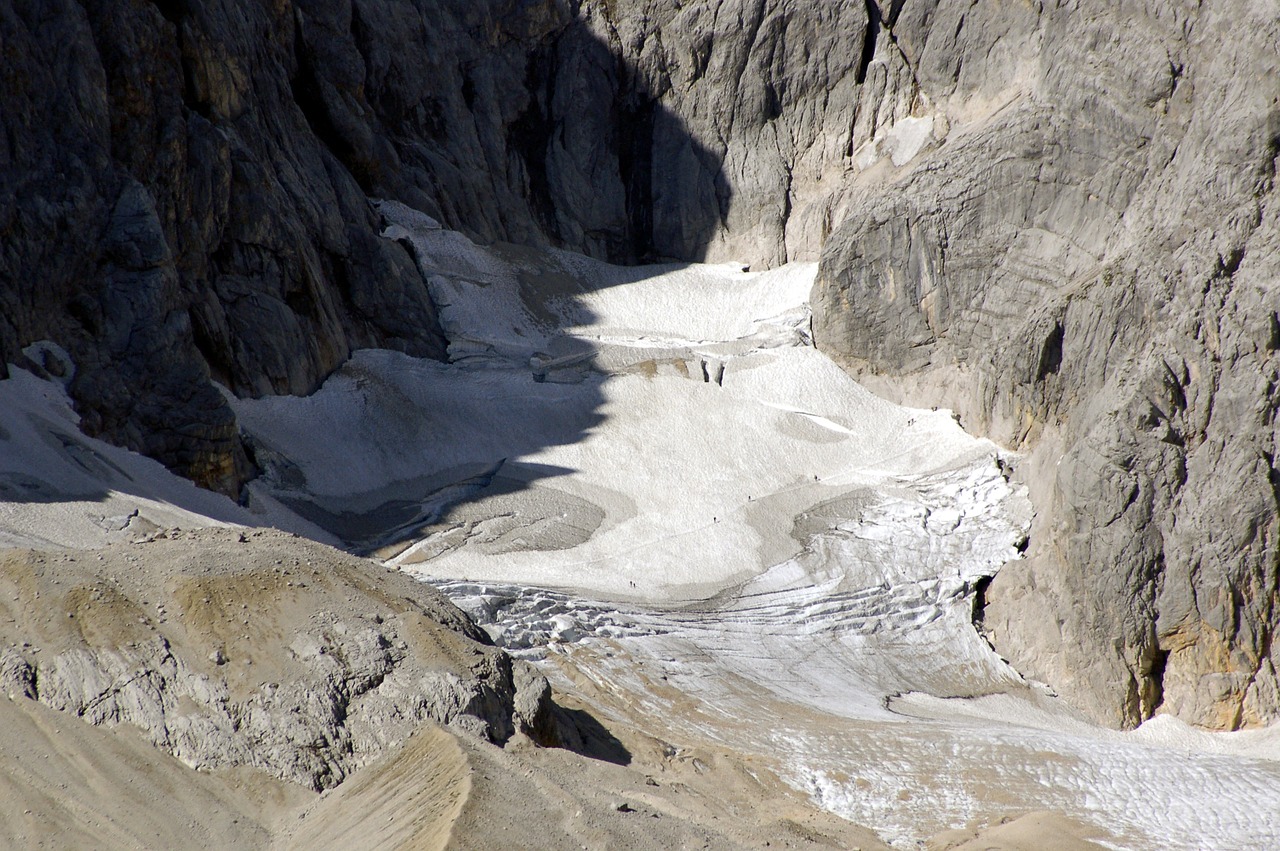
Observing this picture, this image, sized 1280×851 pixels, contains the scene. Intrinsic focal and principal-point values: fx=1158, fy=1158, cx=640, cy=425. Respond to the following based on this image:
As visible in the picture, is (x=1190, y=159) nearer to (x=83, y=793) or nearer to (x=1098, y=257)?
(x=1098, y=257)

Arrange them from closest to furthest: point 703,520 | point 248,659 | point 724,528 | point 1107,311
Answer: point 248,659, point 1107,311, point 724,528, point 703,520

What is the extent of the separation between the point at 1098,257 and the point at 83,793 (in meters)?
27.9

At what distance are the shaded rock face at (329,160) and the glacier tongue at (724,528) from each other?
2.36 m

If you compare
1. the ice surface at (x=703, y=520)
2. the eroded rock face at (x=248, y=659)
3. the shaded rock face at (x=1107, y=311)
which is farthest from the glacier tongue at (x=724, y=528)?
the eroded rock face at (x=248, y=659)

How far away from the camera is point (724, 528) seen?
88.9ft

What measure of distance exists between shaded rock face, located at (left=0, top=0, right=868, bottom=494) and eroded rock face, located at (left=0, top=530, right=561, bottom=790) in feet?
41.4

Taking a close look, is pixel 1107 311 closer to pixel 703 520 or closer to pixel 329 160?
pixel 703 520

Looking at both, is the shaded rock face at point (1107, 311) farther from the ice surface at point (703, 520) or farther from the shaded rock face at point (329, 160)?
the shaded rock face at point (329, 160)

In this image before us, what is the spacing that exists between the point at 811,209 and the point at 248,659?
35.3 meters

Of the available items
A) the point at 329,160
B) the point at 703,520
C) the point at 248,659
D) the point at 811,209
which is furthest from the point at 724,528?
the point at 811,209

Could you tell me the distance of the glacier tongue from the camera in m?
15.9

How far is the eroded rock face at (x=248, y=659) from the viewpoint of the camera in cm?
1012

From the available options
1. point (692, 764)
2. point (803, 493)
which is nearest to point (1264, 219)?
point (803, 493)

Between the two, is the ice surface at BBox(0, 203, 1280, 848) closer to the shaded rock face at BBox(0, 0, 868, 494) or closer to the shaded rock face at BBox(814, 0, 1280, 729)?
the shaded rock face at BBox(814, 0, 1280, 729)
